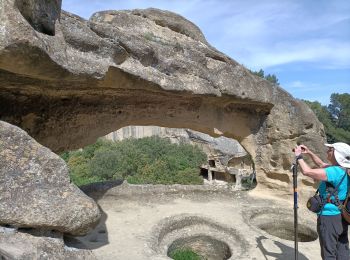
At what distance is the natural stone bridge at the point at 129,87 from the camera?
4.03 m

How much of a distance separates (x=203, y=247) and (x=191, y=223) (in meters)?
0.54

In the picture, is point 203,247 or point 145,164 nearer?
point 203,247

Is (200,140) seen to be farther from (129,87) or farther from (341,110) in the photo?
(341,110)

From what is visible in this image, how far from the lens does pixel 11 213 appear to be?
12.1 ft

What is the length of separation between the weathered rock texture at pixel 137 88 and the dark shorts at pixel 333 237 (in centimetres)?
336

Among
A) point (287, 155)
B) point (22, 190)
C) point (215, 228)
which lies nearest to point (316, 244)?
point (215, 228)

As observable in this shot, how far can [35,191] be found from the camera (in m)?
3.87

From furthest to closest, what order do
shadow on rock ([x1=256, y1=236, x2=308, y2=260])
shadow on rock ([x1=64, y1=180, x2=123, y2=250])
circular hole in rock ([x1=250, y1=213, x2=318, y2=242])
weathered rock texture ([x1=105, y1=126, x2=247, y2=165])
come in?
weathered rock texture ([x1=105, y1=126, x2=247, y2=165]), circular hole in rock ([x1=250, y1=213, x2=318, y2=242]), shadow on rock ([x1=256, y1=236, x2=308, y2=260]), shadow on rock ([x1=64, y1=180, x2=123, y2=250])

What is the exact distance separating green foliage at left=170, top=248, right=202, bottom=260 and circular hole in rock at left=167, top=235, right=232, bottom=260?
0.03m

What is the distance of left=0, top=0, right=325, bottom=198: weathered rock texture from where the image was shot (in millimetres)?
4320

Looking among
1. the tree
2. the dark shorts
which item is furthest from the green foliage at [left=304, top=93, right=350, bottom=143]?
the dark shorts

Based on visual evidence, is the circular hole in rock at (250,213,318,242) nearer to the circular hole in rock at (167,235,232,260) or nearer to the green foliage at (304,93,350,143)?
the circular hole in rock at (167,235,232,260)

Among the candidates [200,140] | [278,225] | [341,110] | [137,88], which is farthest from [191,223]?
[341,110]

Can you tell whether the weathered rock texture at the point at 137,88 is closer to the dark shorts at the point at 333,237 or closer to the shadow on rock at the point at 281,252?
the shadow on rock at the point at 281,252
